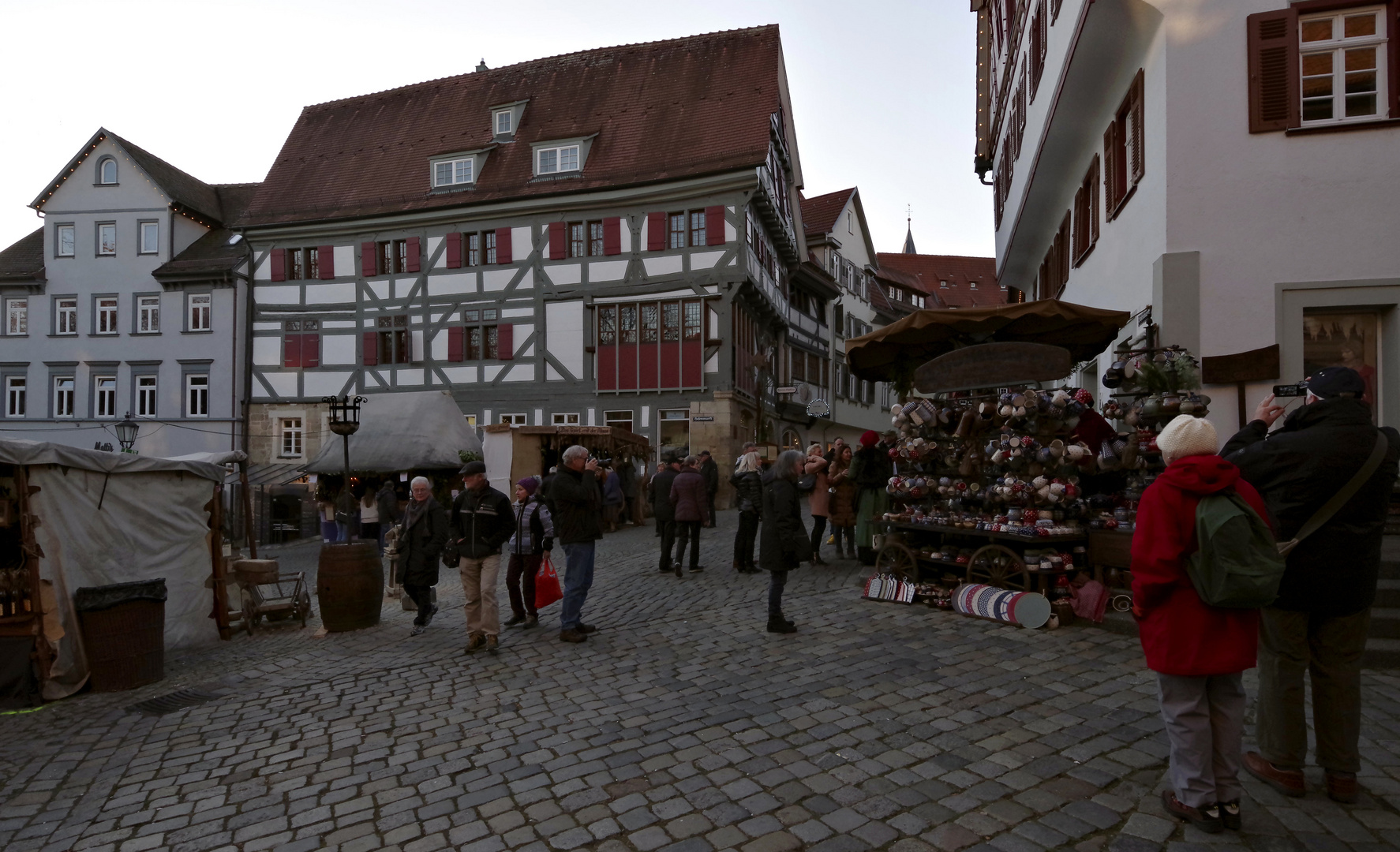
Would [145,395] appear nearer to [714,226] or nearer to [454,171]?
[454,171]

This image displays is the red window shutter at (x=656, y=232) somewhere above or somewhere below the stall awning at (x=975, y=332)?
above

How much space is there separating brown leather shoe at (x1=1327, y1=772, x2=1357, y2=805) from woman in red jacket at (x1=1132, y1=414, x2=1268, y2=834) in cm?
56

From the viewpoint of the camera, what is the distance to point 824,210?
3859 centimetres

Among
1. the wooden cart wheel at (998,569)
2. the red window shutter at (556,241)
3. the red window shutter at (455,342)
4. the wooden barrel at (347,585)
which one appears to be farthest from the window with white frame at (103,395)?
the wooden cart wheel at (998,569)

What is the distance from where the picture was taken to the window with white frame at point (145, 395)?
31281 mm

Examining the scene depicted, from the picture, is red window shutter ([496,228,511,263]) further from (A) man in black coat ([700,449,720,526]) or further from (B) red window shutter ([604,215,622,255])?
(A) man in black coat ([700,449,720,526])

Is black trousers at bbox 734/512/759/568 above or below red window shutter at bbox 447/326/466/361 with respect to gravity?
below

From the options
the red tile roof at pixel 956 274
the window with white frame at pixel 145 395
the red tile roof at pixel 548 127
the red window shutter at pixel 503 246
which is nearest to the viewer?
the red tile roof at pixel 548 127

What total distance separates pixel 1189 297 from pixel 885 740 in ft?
21.1

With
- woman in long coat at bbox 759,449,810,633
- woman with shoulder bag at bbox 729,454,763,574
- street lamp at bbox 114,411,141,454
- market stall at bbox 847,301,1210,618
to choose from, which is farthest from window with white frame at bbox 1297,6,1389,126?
street lamp at bbox 114,411,141,454

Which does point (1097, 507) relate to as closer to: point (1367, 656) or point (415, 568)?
point (1367, 656)

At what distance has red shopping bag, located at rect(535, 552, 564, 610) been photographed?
8.38m

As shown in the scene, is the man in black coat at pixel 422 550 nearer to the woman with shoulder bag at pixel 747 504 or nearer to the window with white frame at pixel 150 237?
the woman with shoulder bag at pixel 747 504

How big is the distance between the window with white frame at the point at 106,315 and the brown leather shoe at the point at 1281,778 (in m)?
36.7
